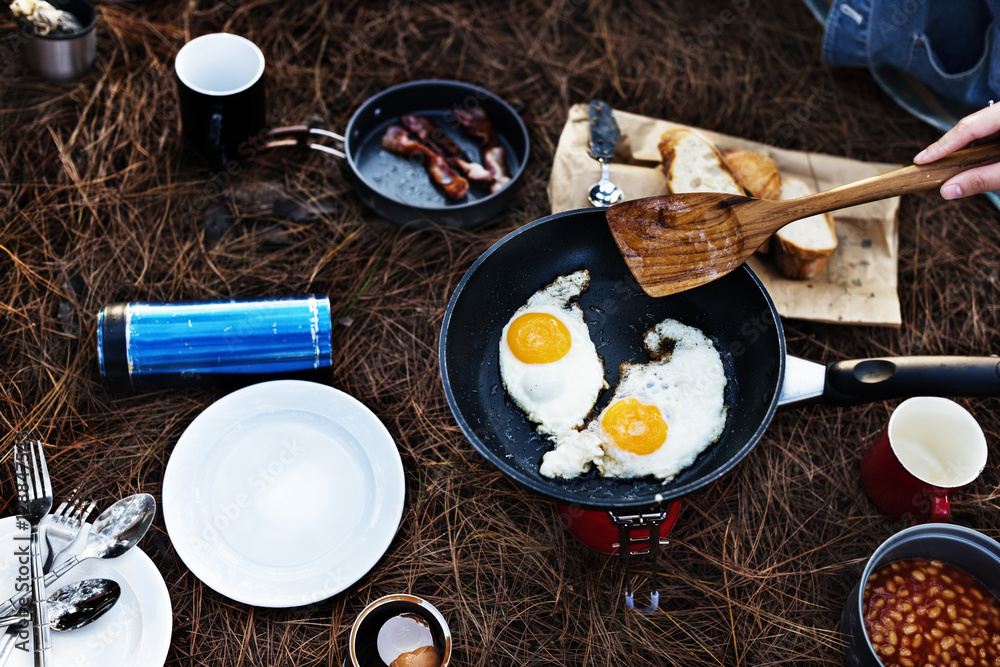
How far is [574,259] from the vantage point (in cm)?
267

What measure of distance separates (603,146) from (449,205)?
0.70 meters

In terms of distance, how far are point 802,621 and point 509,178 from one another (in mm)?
2050

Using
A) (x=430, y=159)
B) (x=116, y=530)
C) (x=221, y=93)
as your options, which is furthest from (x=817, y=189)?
(x=116, y=530)

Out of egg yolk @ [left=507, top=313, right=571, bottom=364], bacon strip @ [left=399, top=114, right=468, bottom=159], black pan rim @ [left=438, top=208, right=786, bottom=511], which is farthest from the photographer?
bacon strip @ [left=399, top=114, right=468, bottom=159]

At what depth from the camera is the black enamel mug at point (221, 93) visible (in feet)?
9.03

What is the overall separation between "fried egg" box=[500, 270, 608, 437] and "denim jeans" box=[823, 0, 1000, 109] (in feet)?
6.42

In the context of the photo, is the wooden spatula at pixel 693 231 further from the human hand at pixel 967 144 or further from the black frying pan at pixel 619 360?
the human hand at pixel 967 144

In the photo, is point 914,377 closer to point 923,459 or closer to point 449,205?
point 923,459

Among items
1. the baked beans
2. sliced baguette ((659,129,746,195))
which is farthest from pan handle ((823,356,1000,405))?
sliced baguette ((659,129,746,195))

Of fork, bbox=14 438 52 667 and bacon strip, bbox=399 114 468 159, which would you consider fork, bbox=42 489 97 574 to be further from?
bacon strip, bbox=399 114 468 159

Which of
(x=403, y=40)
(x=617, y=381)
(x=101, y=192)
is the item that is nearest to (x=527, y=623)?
(x=617, y=381)

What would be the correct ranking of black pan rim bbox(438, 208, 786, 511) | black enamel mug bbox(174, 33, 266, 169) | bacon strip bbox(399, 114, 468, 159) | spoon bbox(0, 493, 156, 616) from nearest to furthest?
black pan rim bbox(438, 208, 786, 511) → spoon bbox(0, 493, 156, 616) → black enamel mug bbox(174, 33, 266, 169) → bacon strip bbox(399, 114, 468, 159)

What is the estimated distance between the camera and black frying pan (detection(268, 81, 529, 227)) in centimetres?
291

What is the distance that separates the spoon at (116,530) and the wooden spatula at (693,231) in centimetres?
183
